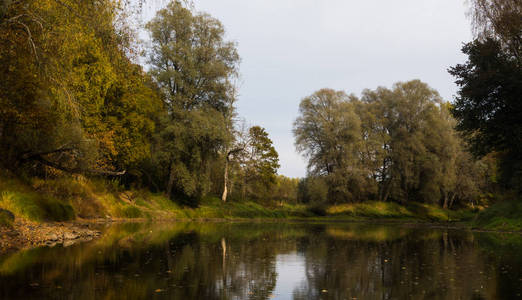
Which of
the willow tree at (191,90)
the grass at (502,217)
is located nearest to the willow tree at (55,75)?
the willow tree at (191,90)

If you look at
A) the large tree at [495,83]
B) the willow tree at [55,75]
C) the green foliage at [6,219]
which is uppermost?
the large tree at [495,83]

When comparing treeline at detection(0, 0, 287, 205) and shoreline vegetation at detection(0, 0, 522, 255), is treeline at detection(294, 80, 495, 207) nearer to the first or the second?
shoreline vegetation at detection(0, 0, 522, 255)

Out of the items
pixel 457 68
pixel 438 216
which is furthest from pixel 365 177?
pixel 457 68

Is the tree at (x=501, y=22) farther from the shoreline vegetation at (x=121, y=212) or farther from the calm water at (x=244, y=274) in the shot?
the calm water at (x=244, y=274)

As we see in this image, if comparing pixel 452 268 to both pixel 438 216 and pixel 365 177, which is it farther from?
pixel 438 216

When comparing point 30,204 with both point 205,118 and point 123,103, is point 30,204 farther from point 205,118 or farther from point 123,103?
point 205,118

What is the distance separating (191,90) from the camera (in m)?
38.3

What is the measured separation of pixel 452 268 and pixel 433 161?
4275 centimetres

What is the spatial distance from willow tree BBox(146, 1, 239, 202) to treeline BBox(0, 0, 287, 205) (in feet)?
0.31

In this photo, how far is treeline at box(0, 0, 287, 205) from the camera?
39.5ft

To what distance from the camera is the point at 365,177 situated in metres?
49.8

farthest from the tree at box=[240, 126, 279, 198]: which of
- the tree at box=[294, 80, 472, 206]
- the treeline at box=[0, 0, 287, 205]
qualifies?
the tree at box=[294, 80, 472, 206]

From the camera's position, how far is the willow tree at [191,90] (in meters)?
36.0

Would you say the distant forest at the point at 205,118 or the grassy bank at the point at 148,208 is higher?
the distant forest at the point at 205,118
